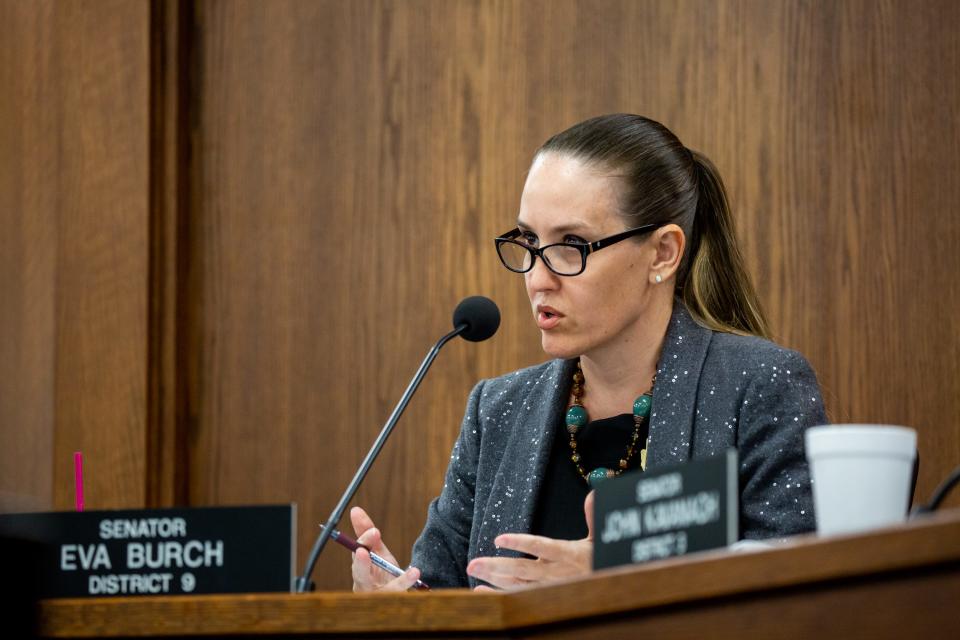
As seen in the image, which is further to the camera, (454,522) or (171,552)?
(454,522)

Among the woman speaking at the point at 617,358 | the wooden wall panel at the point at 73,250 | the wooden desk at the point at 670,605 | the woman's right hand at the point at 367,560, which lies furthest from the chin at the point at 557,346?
the wooden wall panel at the point at 73,250

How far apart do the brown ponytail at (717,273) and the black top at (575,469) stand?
0.73ft

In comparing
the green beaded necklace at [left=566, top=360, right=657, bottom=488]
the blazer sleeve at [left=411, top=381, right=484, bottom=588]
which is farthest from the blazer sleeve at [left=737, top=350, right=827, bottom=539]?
the blazer sleeve at [left=411, top=381, right=484, bottom=588]

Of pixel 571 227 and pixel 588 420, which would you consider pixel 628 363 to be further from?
pixel 571 227

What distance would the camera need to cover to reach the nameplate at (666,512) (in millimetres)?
909

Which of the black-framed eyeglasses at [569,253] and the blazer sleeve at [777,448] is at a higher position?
the black-framed eyeglasses at [569,253]

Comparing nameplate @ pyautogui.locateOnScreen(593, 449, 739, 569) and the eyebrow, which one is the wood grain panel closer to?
the eyebrow

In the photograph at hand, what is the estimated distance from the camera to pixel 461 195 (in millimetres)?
2465

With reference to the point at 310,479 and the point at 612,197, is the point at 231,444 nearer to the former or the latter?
the point at 310,479

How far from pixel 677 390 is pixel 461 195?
83cm

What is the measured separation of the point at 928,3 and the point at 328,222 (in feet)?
3.92

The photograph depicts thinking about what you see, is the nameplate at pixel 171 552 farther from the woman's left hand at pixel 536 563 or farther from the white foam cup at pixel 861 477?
the white foam cup at pixel 861 477

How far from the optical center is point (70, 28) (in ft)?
8.50

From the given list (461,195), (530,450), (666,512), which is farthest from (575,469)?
(666,512)
